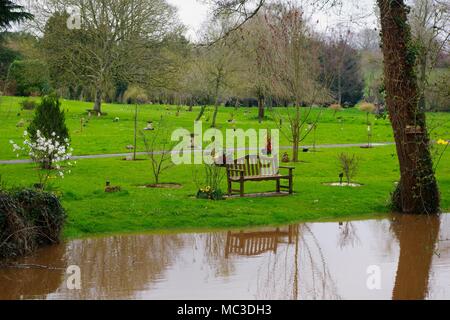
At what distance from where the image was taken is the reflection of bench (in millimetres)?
11000

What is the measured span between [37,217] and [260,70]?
18542 mm

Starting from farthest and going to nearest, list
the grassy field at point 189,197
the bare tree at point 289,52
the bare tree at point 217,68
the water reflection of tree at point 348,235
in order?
the bare tree at point 217,68, the bare tree at point 289,52, the grassy field at point 189,197, the water reflection of tree at point 348,235

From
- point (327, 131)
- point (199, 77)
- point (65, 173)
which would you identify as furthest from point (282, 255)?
point (199, 77)

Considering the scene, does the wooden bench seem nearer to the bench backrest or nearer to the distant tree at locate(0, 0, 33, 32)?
the bench backrest

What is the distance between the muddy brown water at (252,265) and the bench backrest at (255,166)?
11.5 ft

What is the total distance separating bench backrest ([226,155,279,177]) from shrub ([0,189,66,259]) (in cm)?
594

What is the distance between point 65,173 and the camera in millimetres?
19562

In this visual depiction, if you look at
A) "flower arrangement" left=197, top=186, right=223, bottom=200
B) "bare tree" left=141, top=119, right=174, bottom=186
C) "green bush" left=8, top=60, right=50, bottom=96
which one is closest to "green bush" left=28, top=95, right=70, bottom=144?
"bare tree" left=141, top=119, right=174, bottom=186

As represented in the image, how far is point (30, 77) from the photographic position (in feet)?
Answer: 147

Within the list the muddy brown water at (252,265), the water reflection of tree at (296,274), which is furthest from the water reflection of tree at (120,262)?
the water reflection of tree at (296,274)

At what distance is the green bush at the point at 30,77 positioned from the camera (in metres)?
43.8

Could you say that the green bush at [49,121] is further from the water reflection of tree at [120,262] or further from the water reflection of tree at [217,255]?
the water reflection of tree at [217,255]

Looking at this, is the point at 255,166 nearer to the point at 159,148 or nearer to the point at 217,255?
the point at 217,255

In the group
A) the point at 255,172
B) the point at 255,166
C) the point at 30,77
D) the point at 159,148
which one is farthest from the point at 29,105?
the point at 255,166
